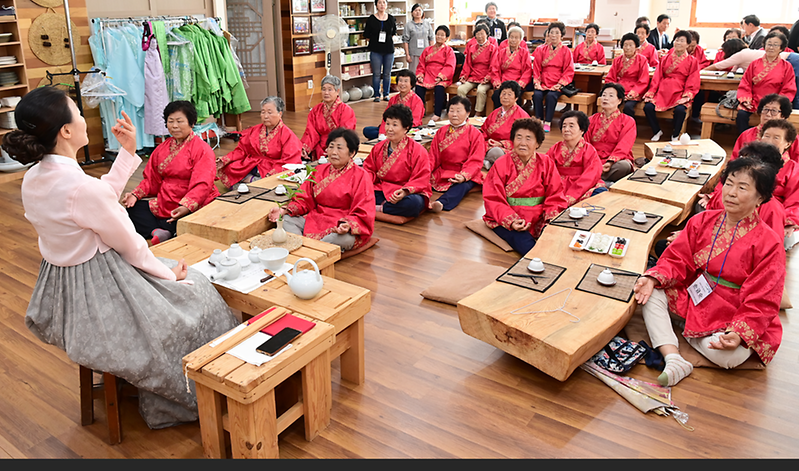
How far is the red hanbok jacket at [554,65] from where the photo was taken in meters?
8.48

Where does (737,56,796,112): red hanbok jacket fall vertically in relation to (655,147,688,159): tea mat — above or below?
above

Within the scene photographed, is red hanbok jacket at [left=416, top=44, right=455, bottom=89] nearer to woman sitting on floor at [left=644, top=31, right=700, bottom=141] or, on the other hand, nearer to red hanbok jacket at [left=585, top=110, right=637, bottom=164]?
woman sitting on floor at [left=644, top=31, right=700, bottom=141]

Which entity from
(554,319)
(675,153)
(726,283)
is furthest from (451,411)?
(675,153)

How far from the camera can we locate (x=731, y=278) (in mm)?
3023

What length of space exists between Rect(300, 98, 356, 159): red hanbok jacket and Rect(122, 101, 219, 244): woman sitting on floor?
5.85ft

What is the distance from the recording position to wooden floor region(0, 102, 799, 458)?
249 cm

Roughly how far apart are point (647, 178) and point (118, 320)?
3.86m

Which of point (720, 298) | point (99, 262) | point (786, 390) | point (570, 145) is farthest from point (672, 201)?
point (99, 262)

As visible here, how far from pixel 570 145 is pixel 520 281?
Result: 2.14 metres

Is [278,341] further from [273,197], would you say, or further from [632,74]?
[632,74]

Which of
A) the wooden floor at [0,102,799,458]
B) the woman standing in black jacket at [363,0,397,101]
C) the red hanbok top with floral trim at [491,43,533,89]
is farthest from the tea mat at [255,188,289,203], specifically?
the woman standing in black jacket at [363,0,397,101]

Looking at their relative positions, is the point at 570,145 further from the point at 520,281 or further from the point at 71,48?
the point at 71,48

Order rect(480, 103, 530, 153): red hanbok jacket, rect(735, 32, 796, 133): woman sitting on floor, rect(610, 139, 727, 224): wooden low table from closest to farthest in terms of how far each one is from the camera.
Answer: rect(610, 139, 727, 224): wooden low table → rect(480, 103, 530, 153): red hanbok jacket → rect(735, 32, 796, 133): woman sitting on floor

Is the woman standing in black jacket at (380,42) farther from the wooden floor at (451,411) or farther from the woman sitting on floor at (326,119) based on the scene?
the wooden floor at (451,411)
